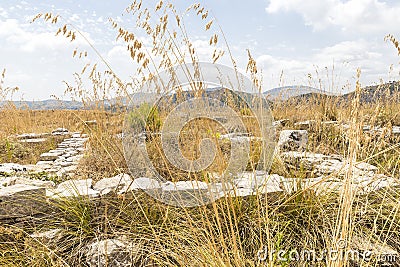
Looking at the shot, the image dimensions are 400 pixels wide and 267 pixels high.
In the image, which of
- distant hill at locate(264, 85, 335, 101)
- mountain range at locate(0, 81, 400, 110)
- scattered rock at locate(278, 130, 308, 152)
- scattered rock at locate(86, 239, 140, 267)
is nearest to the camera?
scattered rock at locate(86, 239, 140, 267)

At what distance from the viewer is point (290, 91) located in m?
5.00

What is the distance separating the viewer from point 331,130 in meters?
3.93

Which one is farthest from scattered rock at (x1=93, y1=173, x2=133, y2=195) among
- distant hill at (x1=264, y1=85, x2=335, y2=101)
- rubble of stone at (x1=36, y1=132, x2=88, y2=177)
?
distant hill at (x1=264, y1=85, x2=335, y2=101)

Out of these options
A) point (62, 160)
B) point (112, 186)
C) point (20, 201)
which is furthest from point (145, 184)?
point (62, 160)

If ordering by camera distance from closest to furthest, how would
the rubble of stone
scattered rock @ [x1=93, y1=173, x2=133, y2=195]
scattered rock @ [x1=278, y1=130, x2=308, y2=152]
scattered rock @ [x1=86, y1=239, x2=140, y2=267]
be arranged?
scattered rock @ [x1=86, y1=239, x2=140, y2=267] → scattered rock @ [x1=93, y1=173, x2=133, y2=195] → the rubble of stone → scattered rock @ [x1=278, y1=130, x2=308, y2=152]

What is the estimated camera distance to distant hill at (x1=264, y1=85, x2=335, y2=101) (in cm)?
466

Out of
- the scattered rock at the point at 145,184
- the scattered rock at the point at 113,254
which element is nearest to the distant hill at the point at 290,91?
the scattered rock at the point at 145,184

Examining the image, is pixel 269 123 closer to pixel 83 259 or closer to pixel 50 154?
pixel 83 259

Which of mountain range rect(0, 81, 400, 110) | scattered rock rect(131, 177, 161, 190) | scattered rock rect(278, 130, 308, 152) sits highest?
mountain range rect(0, 81, 400, 110)

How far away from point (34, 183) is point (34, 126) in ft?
19.8

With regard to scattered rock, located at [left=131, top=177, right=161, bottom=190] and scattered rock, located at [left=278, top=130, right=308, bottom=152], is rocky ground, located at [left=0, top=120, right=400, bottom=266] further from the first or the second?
scattered rock, located at [left=278, top=130, right=308, bottom=152]

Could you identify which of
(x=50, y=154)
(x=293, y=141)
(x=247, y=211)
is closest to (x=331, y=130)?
(x=293, y=141)

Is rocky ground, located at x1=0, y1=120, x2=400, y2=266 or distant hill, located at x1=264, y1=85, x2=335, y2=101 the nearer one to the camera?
rocky ground, located at x1=0, y1=120, x2=400, y2=266

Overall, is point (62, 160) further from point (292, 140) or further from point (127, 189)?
point (292, 140)
